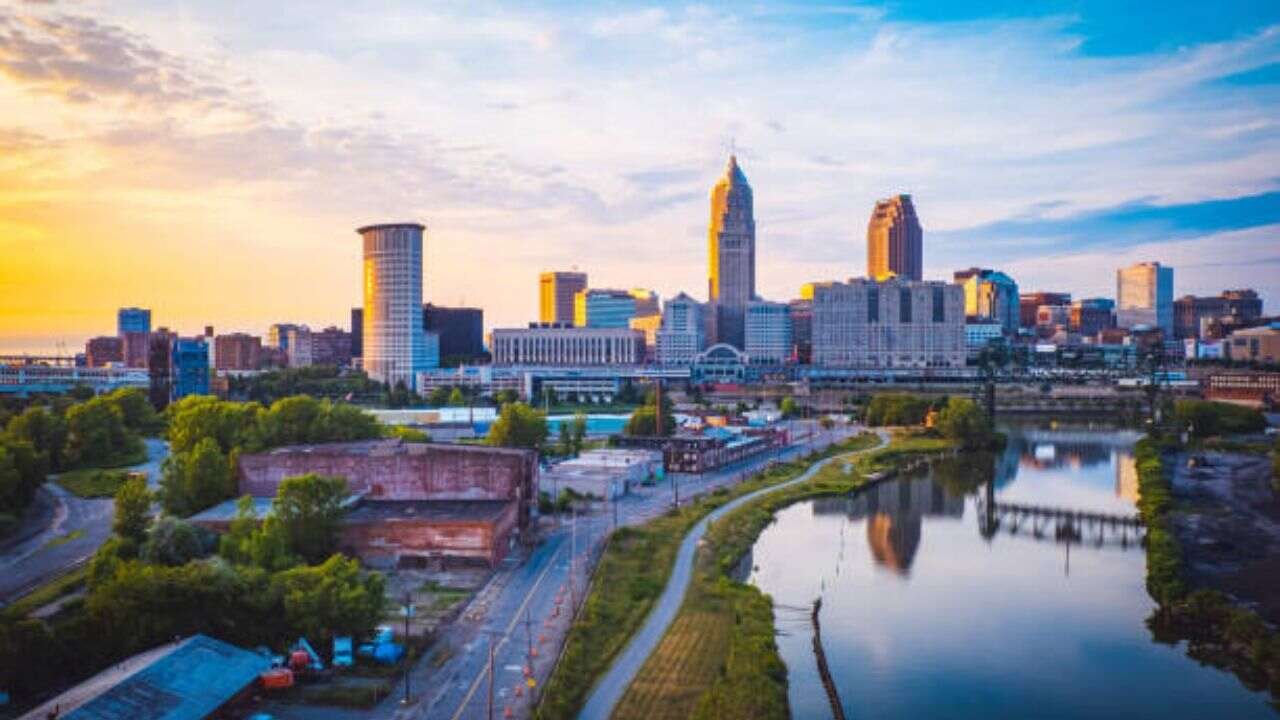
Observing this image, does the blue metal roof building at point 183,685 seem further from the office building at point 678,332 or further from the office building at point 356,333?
the office building at point 356,333

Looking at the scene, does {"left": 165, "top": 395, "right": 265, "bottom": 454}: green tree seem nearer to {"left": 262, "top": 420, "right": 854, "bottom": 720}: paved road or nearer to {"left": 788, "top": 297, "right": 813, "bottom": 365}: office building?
{"left": 262, "top": 420, "right": 854, "bottom": 720}: paved road

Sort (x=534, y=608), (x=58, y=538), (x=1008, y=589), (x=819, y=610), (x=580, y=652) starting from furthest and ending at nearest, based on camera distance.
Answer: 1. (x=58, y=538)
2. (x=1008, y=589)
3. (x=819, y=610)
4. (x=534, y=608)
5. (x=580, y=652)

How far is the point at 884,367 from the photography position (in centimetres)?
13450

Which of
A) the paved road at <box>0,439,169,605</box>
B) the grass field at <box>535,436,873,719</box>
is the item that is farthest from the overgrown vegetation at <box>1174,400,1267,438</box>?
the paved road at <box>0,439,169,605</box>

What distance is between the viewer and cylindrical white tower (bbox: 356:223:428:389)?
338 feet

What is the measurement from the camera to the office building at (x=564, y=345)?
12581cm

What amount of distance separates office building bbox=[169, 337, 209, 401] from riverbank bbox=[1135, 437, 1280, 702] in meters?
66.6

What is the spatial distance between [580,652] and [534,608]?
4.05 meters

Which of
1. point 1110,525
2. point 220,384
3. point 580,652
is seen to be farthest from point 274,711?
point 220,384

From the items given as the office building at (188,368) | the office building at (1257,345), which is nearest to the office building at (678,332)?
the office building at (188,368)

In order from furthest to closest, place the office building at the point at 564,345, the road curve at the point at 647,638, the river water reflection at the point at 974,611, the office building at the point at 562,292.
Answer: the office building at the point at 562,292
the office building at the point at 564,345
the river water reflection at the point at 974,611
the road curve at the point at 647,638

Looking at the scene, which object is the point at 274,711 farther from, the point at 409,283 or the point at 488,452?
→ the point at 409,283

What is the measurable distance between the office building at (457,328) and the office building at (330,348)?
17.0 metres

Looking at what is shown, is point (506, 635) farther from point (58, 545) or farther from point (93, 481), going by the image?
point (93, 481)
